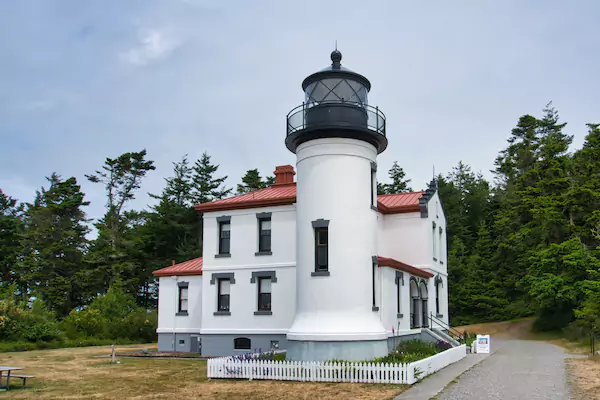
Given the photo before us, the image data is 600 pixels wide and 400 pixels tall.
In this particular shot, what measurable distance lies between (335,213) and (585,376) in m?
9.13

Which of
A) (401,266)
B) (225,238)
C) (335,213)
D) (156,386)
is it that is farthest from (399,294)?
(156,386)

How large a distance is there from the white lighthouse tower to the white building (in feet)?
0.12

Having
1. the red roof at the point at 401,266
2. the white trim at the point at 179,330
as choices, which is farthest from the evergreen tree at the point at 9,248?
the red roof at the point at 401,266

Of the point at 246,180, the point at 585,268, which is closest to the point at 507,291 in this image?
the point at 585,268

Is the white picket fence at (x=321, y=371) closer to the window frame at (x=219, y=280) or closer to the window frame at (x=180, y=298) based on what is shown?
the window frame at (x=219, y=280)

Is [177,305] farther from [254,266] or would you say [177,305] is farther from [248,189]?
[248,189]

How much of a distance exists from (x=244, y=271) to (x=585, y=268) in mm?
22454

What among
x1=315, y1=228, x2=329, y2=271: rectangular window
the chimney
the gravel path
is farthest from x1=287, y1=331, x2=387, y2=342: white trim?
the chimney

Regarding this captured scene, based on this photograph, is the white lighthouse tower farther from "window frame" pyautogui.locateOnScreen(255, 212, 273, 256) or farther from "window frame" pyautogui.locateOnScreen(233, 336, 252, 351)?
"window frame" pyautogui.locateOnScreen(233, 336, 252, 351)

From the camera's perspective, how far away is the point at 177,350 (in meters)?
27.0

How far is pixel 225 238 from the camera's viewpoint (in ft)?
84.9

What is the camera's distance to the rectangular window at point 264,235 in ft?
81.2

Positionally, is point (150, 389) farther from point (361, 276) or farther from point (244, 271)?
point (244, 271)

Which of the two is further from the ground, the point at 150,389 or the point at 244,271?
the point at 244,271
